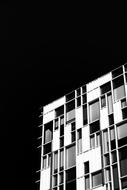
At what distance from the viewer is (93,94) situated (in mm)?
46906

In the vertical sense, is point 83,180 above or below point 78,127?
below

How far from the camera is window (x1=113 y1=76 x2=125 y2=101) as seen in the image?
4459 cm

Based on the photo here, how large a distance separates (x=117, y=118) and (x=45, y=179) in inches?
344

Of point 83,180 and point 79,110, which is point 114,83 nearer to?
point 79,110

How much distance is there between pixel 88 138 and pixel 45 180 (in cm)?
557

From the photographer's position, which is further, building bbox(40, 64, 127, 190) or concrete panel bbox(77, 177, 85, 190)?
concrete panel bbox(77, 177, 85, 190)

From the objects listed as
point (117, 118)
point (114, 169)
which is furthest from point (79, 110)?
point (114, 169)

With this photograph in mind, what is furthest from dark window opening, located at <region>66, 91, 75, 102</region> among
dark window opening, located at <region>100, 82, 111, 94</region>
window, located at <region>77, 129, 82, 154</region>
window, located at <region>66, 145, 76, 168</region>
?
window, located at <region>66, 145, 76, 168</region>

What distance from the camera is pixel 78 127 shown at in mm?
45875

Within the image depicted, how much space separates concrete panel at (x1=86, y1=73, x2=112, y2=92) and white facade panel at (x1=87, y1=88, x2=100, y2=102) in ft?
1.43

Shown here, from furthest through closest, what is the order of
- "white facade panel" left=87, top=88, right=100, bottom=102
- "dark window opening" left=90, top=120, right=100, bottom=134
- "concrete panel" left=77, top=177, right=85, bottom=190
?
"white facade panel" left=87, top=88, right=100, bottom=102 → "dark window opening" left=90, top=120, right=100, bottom=134 → "concrete panel" left=77, top=177, right=85, bottom=190

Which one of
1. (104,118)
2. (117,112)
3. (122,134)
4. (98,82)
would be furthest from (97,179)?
(98,82)

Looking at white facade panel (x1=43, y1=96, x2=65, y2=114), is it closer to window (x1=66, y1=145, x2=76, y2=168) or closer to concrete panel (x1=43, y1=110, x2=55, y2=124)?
concrete panel (x1=43, y1=110, x2=55, y2=124)

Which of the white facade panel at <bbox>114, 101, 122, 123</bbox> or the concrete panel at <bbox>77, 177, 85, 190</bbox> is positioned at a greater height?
the white facade panel at <bbox>114, 101, 122, 123</bbox>
